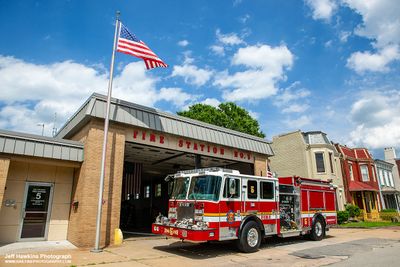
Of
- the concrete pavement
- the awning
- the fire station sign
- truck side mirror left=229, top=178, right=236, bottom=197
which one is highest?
the fire station sign

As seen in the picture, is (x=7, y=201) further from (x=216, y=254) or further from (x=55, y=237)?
(x=216, y=254)

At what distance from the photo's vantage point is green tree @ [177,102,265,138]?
1437 inches

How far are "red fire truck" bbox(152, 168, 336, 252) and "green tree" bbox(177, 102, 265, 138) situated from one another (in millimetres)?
24517

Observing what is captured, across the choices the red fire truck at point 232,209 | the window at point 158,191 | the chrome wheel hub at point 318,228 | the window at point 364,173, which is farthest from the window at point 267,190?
the window at point 364,173

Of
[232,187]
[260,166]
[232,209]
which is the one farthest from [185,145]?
[260,166]

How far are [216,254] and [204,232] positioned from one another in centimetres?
155

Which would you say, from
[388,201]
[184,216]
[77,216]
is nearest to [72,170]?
[77,216]

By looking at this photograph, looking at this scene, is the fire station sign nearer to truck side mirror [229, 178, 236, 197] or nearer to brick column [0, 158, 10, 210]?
brick column [0, 158, 10, 210]

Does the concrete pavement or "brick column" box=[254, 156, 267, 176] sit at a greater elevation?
"brick column" box=[254, 156, 267, 176]

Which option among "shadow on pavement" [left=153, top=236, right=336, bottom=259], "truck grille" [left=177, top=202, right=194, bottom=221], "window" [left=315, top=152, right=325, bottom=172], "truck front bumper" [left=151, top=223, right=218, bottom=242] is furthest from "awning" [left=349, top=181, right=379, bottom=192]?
"truck front bumper" [left=151, top=223, right=218, bottom=242]

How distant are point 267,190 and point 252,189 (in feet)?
3.16

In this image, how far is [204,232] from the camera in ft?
28.3

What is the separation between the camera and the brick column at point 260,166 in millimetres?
18156

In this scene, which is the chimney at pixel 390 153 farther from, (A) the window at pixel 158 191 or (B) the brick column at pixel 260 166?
(A) the window at pixel 158 191
